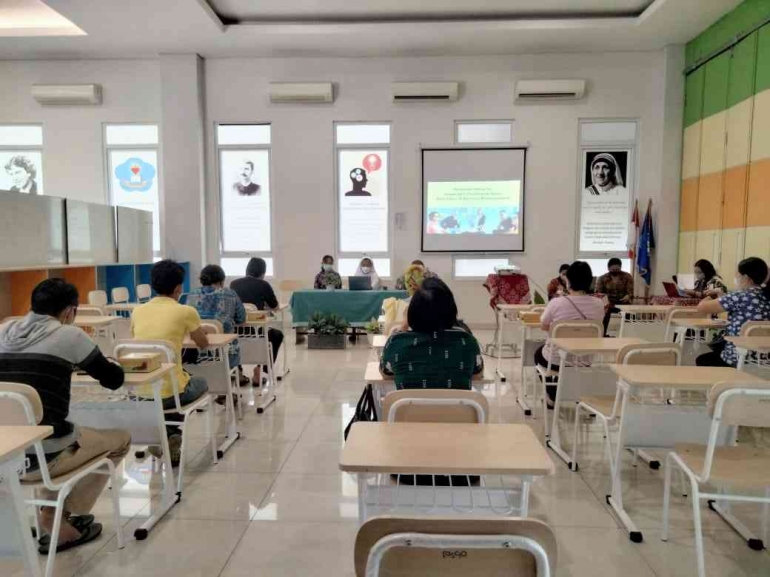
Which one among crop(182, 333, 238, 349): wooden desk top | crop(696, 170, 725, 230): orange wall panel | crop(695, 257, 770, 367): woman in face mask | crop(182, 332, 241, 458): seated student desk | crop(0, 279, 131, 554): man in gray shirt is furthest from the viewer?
crop(696, 170, 725, 230): orange wall panel

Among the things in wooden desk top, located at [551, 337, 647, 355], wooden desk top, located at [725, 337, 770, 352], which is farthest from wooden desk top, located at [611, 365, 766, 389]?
wooden desk top, located at [725, 337, 770, 352]

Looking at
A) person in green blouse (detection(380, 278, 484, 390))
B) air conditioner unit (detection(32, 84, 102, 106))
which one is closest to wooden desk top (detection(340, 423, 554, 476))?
person in green blouse (detection(380, 278, 484, 390))

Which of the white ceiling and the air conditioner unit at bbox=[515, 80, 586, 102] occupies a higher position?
the white ceiling

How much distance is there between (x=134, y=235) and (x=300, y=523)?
6632 millimetres

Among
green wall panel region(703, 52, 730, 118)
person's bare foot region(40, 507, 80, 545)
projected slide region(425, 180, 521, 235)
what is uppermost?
green wall panel region(703, 52, 730, 118)

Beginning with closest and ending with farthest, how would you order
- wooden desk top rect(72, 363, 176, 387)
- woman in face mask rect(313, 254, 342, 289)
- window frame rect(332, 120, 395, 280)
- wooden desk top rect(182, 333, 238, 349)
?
wooden desk top rect(72, 363, 176, 387) → wooden desk top rect(182, 333, 238, 349) → woman in face mask rect(313, 254, 342, 289) → window frame rect(332, 120, 395, 280)

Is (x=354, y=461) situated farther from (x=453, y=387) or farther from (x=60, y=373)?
(x=60, y=373)

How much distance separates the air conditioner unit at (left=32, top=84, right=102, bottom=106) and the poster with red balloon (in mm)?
4179

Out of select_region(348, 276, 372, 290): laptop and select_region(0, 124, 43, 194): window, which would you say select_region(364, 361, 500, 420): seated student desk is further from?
select_region(0, 124, 43, 194): window

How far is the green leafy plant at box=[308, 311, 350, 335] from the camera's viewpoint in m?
6.70

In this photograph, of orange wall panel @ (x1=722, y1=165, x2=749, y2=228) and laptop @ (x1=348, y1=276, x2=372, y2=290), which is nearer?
orange wall panel @ (x1=722, y1=165, x2=749, y2=228)

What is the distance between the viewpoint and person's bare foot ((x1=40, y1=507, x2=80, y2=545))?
7.17 ft

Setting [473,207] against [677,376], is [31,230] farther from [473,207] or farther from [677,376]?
[677,376]

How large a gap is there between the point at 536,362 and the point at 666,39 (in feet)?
20.9
